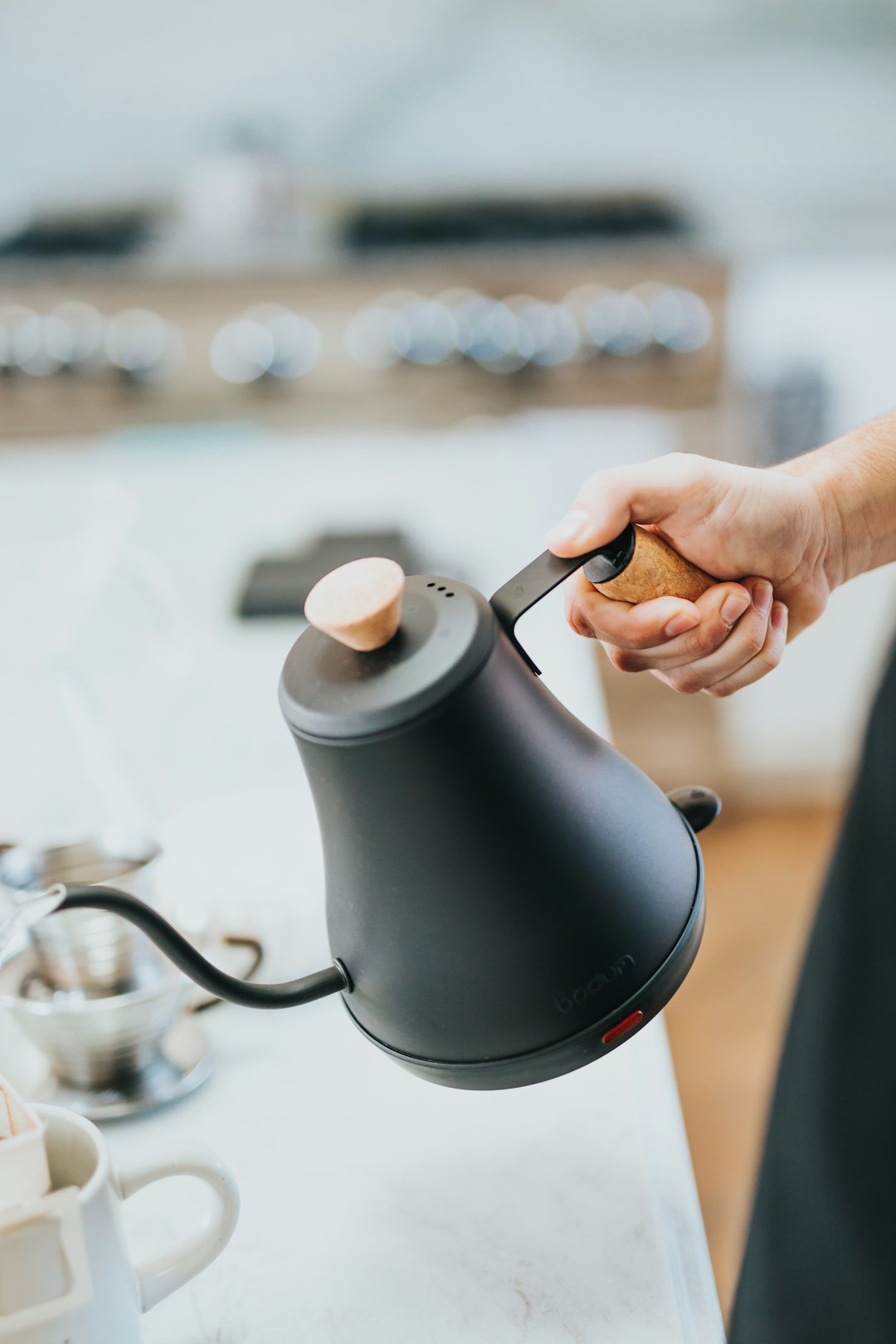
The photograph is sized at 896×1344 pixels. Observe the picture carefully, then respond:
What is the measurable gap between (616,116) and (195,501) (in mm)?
1365

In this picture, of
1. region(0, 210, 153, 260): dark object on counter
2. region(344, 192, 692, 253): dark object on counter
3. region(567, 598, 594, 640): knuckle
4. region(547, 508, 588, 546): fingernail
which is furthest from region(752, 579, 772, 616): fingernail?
region(0, 210, 153, 260): dark object on counter

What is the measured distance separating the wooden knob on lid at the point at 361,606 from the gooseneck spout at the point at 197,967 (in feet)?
0.50

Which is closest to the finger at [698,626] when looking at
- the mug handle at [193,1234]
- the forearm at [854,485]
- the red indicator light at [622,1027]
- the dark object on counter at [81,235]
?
the forearm at [854,485]

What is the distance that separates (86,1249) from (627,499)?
426mm

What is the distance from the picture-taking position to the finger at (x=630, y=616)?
0.61m

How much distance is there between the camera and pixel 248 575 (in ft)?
4.64

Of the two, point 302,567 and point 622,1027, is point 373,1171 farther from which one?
point 302,567

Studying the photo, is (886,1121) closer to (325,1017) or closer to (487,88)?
(325,1017)

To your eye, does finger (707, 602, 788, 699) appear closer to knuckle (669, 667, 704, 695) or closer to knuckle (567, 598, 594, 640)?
knuckle (669, 667, 704, 695)

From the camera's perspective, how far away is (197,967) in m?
0.49

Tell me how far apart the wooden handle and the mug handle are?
1.10ft

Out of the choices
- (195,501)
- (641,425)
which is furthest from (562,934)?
(641,425)

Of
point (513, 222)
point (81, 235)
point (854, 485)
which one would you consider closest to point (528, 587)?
point (854, 485)

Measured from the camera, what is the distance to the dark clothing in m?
0.51
